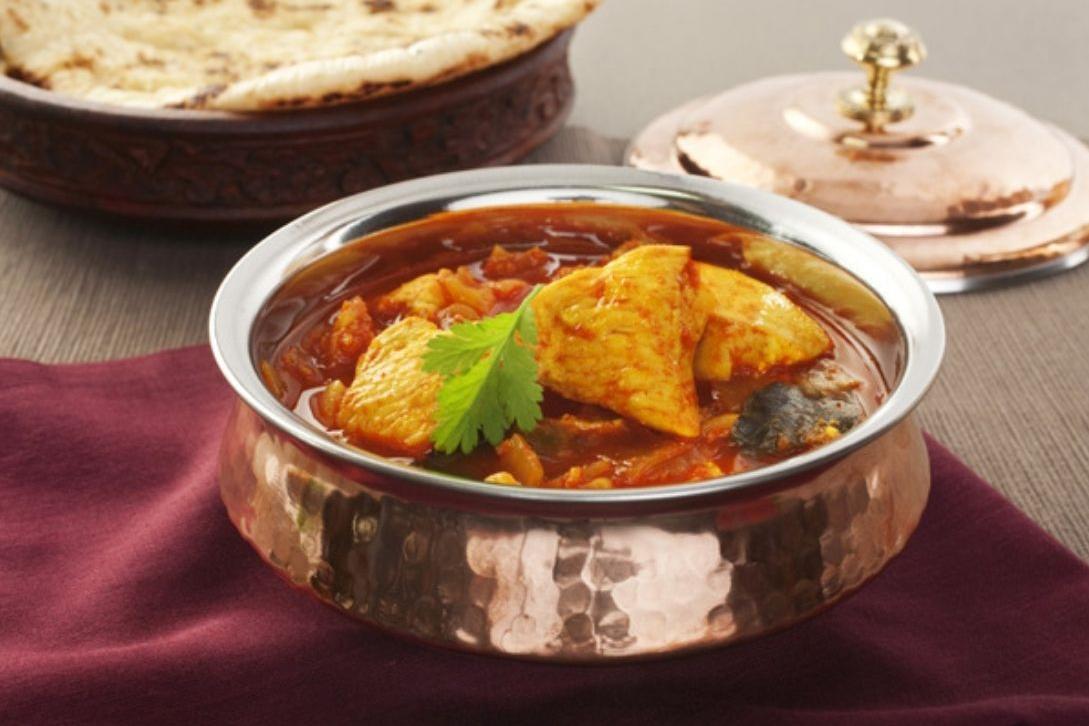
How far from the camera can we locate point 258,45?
2588 mm

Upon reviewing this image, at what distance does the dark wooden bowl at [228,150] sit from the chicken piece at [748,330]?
0.84m

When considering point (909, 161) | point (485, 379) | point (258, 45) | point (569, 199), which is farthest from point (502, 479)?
point (258, 45)

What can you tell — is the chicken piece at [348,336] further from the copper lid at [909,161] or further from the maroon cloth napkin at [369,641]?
the copper lid at [909,161]

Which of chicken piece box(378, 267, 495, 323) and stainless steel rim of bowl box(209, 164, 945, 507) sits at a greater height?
stainless steel rim of bowl box(209, 164, 945, 507)

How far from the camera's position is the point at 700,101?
2783mm

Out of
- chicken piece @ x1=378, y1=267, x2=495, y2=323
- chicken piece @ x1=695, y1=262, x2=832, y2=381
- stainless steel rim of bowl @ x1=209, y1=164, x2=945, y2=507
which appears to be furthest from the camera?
chicken piece @ x1=378, y1=267, x2=495, y2=323

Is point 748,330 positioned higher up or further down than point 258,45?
higher up

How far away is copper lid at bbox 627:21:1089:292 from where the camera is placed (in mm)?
2301

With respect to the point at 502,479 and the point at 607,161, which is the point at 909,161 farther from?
the point at 502,479

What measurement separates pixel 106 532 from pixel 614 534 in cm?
64

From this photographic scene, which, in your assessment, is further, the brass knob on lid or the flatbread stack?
the brass knob on lid

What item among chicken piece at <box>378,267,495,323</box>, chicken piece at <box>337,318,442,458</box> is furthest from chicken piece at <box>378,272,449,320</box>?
chicken piece at <box>337,318,442,458</box>

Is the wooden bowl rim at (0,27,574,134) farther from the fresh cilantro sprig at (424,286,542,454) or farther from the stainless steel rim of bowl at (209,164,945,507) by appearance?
the fresh cilantro sprig at (424,286,542,454)

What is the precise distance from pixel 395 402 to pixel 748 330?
35 cm
